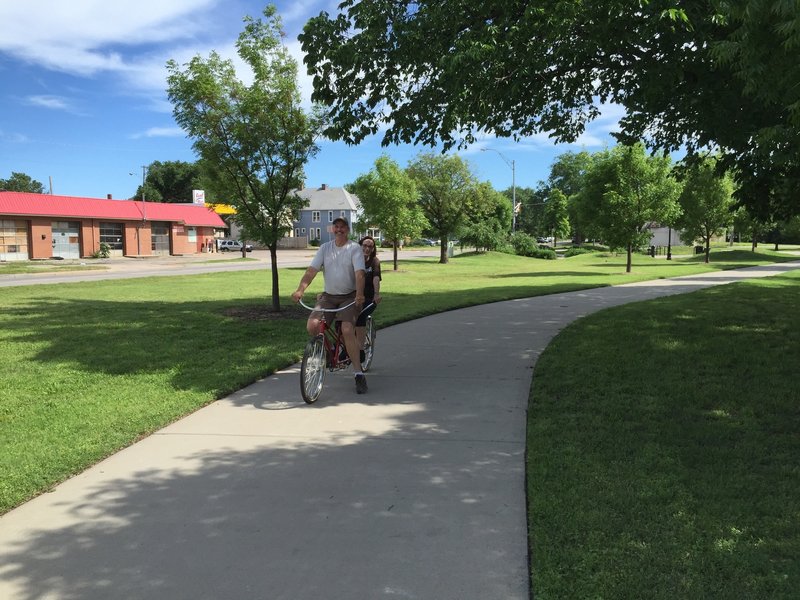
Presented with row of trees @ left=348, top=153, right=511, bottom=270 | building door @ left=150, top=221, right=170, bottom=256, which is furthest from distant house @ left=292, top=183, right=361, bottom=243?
row of trees @ left=348, top=153, right=511, bottom=270

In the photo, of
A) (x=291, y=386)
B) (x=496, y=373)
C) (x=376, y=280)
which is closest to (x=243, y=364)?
(x=291, y=386)

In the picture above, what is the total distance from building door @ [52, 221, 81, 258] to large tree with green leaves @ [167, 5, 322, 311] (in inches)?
1567

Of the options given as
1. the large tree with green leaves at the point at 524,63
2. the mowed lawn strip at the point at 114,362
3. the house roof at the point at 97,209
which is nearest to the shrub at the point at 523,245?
the house roof at the point at 97,209

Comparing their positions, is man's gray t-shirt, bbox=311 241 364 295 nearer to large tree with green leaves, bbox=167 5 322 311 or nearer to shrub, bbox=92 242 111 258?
large tree with green leaves, bbox=167 5 322 311

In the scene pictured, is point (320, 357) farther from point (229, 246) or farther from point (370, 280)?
point (229, 246)

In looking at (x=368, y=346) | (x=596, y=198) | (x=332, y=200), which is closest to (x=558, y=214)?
(x=332, y=200)

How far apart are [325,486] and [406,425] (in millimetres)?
1439

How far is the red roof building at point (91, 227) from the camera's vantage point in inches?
1698

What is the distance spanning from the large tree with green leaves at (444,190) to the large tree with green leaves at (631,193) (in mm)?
13059

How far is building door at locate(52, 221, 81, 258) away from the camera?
4581cm

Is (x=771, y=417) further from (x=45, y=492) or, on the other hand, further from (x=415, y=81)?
(x=415, y=81)

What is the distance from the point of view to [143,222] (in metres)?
51.8

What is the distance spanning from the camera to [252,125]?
12047mm

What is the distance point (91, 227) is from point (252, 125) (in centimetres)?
4199
